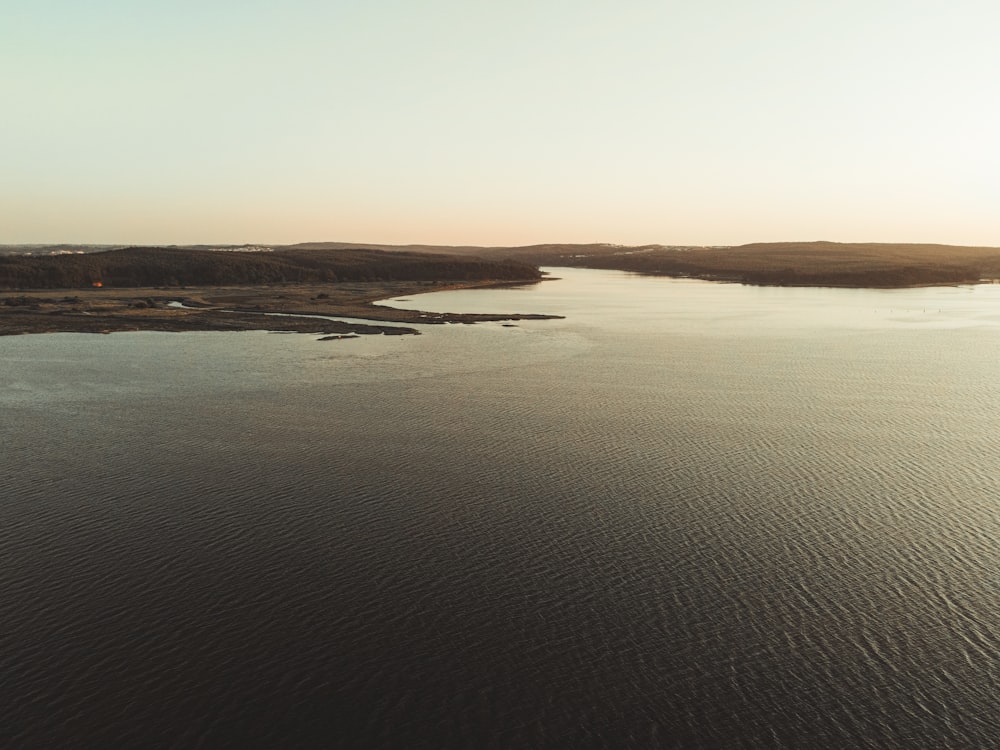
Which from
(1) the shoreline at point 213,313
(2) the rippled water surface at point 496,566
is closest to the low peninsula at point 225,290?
(1) the shoreline at point 213,313

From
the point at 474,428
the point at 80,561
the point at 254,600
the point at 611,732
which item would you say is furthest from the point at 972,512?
the point at 80,561

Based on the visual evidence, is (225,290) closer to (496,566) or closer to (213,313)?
(213,313)

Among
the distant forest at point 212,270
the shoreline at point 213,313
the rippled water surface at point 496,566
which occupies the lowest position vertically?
the rippled water surface at point 496,566

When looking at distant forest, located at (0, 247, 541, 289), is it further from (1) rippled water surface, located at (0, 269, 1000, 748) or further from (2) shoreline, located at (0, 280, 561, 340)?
(1) rippled water surface, located at (0, 269, 1000, 748)

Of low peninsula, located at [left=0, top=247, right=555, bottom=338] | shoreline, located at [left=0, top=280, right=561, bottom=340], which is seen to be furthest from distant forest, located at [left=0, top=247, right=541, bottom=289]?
shoreline, located at [left=0, top=280, right=561, bottom=340]

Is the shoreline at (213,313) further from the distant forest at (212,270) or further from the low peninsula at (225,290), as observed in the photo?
the distant forest at (212,270)

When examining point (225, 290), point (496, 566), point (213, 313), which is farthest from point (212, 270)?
point (496, 566)
